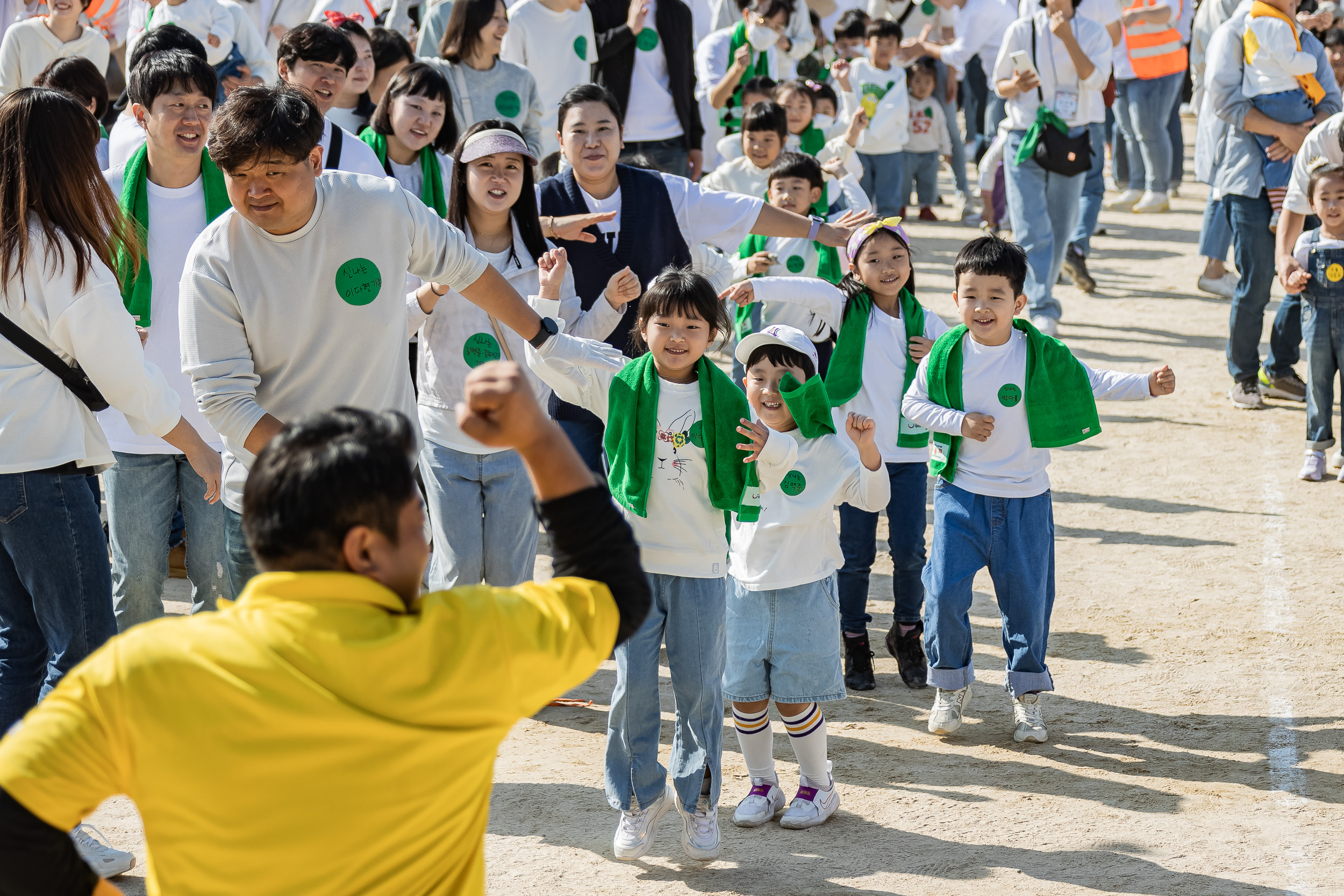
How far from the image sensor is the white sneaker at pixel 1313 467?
743 cm

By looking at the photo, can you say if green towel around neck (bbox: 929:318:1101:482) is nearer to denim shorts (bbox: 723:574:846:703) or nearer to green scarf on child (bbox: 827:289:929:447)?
green scarf on child (bbox: 827:289:929:447)

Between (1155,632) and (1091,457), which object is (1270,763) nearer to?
(1155,632)

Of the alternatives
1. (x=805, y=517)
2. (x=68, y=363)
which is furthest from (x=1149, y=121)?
(x=68, y=363)

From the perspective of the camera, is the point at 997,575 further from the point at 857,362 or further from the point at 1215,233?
the point at 1215,233

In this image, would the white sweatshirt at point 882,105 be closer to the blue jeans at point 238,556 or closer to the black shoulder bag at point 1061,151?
the black shoulder bag at point 1061,151

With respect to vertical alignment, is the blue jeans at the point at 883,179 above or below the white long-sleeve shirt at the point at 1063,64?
below

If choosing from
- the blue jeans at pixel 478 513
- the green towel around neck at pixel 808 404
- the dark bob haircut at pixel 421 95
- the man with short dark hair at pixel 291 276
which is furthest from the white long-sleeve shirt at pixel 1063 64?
the man with short dark hair at pixel 291 276

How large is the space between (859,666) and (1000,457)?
110 centimetres

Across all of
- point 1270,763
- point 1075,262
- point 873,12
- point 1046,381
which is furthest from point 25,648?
point 873,12

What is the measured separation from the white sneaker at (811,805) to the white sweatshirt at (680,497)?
780 millimetres

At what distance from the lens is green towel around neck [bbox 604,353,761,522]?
405 cm

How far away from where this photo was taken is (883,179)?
39.8ft

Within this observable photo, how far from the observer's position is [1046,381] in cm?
477

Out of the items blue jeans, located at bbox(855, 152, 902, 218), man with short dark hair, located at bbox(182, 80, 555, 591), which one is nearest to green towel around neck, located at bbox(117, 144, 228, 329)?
man with short dark hair, located at bbox(182, 80, 555, 591)
